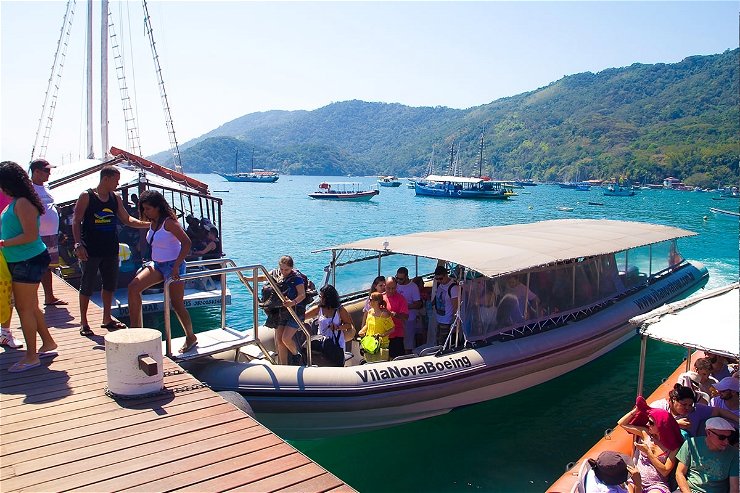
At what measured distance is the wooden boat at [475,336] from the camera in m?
7.70

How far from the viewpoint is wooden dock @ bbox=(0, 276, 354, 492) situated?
13.9ft

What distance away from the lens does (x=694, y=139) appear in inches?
6393

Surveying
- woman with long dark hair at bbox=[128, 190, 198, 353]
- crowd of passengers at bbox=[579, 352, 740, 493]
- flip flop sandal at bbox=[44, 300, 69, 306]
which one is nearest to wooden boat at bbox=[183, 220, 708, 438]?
woman with long dark hair at bbox=[128, 190, 198, 353]

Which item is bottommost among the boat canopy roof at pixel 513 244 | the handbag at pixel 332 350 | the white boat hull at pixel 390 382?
the white boat hull at pixel 390 382

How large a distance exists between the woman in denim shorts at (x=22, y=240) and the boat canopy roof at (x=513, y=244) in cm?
504

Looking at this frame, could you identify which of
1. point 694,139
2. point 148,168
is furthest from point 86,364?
point 694,139

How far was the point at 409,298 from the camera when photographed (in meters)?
9.91

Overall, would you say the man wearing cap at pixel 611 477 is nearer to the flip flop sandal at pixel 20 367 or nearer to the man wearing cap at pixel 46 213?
the flip flop sandal at pixel 20 367

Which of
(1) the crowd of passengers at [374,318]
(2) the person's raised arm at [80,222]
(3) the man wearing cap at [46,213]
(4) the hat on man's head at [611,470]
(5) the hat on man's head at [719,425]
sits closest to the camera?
(4) the hat on man's head at [611,470]

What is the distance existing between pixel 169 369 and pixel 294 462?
8.14ft

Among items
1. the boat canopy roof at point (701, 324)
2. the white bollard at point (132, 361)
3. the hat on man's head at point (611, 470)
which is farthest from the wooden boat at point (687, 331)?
the white bollard at point (132, 361)

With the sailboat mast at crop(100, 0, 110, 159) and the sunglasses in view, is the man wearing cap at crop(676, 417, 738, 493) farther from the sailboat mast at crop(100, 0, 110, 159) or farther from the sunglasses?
the sailboat mast at crop(100, 0, 110, 159)

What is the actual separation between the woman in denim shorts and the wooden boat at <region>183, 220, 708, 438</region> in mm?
2253

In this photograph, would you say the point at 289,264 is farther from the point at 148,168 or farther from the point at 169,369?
the point at 148,168
